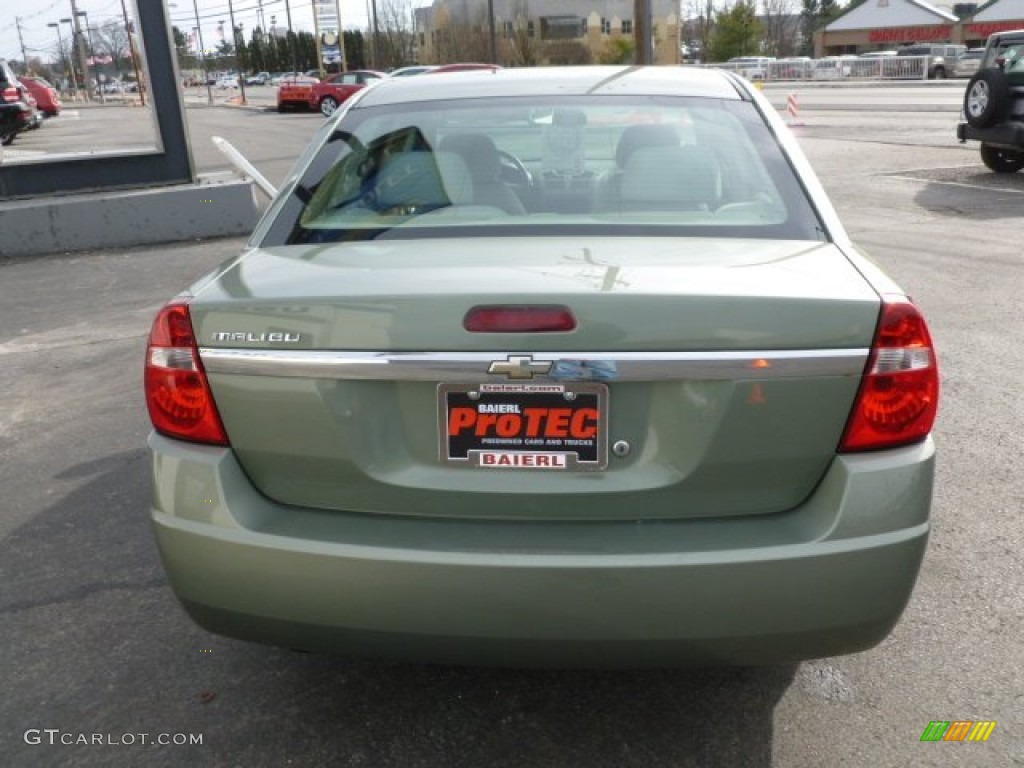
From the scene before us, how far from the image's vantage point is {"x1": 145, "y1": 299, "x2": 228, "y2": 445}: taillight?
7.34 ft

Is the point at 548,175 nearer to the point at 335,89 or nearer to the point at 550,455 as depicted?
the point at 550,455

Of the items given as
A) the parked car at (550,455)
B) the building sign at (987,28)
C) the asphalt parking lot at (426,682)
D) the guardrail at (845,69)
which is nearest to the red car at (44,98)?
the guardrail at (845,69)

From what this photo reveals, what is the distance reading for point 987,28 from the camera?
237ft

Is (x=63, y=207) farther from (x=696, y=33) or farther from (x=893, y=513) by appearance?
(x=696, y=33)

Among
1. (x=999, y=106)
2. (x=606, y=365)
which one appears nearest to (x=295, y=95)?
(x=999, y=106)

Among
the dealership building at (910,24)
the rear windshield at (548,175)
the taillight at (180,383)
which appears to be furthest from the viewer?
the dealership building at (910,24)

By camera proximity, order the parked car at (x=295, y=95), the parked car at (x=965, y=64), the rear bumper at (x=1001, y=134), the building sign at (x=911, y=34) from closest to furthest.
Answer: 1. the rear bumper at (x=1001, y=134)
2. the parked car at (x=295, y=95)
3. the parked car at (x=965, y=64)
4. the building sign at (x=911, y=34)

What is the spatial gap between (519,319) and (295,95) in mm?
45820

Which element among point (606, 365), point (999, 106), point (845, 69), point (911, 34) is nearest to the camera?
point (606, 365)

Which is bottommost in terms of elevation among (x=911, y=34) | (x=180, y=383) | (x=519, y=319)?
(x=180, y=383)

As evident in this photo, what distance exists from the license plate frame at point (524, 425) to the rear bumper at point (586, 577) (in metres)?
0.16

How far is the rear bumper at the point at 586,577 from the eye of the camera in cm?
204

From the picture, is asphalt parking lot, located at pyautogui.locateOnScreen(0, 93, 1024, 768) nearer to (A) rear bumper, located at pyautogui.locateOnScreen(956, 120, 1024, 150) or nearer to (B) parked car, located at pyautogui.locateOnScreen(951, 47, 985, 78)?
(A) rear bumper, located at pyautogui.locateOnScreen(956, 120, 1024, 150)

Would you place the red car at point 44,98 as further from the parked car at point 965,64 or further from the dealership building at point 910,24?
the dealership building at point 910,24
